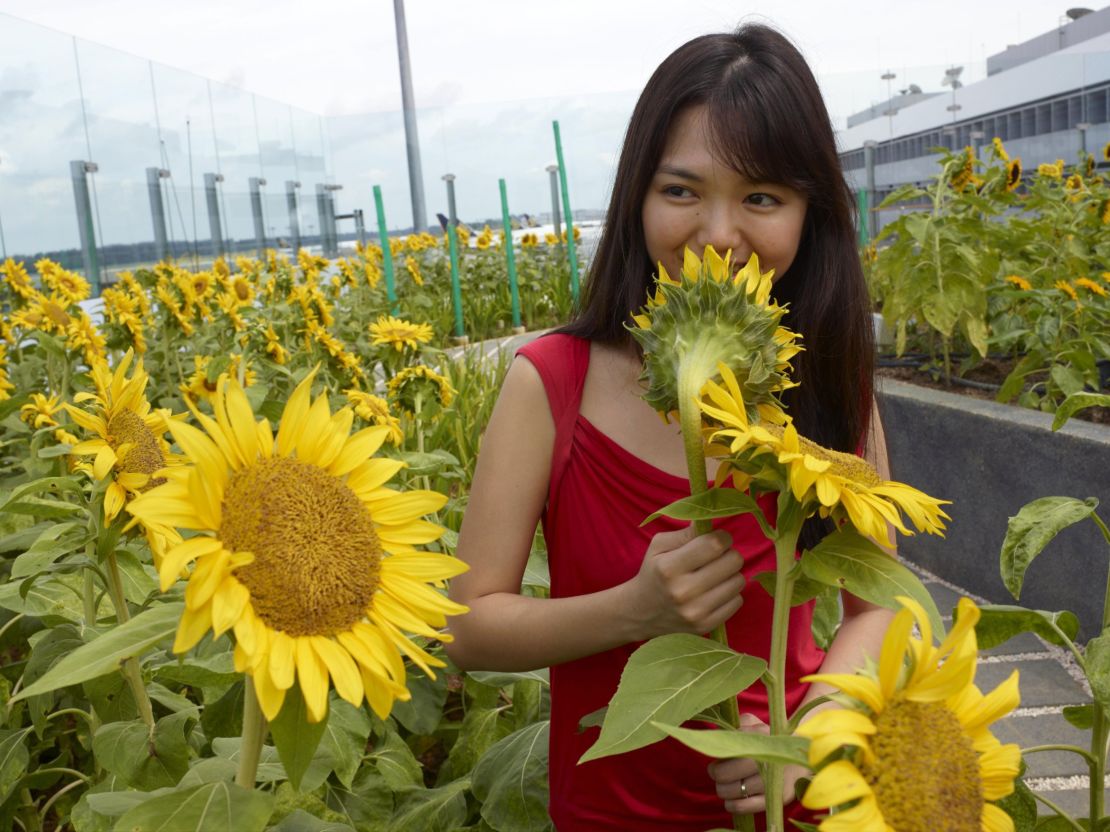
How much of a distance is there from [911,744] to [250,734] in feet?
0.96

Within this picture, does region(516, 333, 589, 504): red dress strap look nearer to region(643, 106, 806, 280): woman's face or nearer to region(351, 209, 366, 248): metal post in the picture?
region(643, 106, 806, 280): woman's face

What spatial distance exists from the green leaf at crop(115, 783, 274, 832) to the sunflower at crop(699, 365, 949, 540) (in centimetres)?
27

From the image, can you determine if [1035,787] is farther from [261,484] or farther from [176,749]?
[261,484]

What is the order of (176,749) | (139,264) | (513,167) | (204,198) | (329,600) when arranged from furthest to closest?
(513,167) → (204,198) → (139,264) → (176,749) → (329,600)

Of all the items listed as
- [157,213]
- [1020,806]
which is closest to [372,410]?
[1020,806]

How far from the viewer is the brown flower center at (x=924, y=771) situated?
1.30 feet

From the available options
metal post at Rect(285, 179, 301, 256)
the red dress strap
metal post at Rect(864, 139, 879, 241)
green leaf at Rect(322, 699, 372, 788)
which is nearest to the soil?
the red dress strap

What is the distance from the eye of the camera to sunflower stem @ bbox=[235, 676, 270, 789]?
1.67 ft

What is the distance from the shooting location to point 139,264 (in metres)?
5.86

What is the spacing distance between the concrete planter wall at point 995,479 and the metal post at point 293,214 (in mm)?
6078

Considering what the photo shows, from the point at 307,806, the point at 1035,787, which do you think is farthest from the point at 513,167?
the point at 307,806

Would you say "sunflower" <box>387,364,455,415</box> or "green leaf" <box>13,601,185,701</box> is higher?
"green leaf" <box>13,601,185,701</box>

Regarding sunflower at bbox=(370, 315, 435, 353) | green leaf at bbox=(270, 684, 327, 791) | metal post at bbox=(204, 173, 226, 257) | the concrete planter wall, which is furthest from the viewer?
metal post at bbox=(204, 173, 226, 257)

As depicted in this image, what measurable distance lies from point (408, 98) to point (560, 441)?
9.32 m
